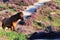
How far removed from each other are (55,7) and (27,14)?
6.01 m

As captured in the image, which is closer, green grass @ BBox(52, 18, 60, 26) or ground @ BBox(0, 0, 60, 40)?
ground @ BBox(0, 0, 60, 40)

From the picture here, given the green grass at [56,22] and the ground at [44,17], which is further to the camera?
the green grass at [56,22]

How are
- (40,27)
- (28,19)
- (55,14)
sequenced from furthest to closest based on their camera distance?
(55,14) → (28,19) → (40,27)

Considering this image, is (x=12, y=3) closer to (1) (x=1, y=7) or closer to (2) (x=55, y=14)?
(1) (x=1, y=7)

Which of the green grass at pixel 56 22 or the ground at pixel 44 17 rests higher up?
the ground at pixel 44 17

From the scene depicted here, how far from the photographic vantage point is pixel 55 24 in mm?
32219

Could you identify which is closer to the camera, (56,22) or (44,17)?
(56,22)

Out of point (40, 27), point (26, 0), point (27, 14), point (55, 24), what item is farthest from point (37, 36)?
point (26, 0)

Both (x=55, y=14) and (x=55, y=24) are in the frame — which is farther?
(x=55, y=14)

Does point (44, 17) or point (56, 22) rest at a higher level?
point (44, 17)

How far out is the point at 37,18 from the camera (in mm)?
33812

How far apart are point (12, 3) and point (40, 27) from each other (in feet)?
41.0

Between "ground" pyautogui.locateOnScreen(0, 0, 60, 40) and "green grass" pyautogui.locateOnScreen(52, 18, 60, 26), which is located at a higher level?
"ground" pyautogui.locateOnScreen(0, 0, 60, 40)

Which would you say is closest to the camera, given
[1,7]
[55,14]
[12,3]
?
[55,14]
